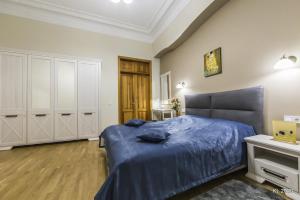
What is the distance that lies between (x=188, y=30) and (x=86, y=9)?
2765 millimetres

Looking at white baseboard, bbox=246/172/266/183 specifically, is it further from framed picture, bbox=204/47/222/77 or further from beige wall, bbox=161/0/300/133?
framed picture, bbox=204/47/222/77

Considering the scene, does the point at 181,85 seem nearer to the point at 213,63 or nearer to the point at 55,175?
the point at 213,63

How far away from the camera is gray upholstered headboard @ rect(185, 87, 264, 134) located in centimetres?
215

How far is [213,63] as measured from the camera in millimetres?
2996

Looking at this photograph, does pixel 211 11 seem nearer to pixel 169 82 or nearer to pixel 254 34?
pixel 254 34

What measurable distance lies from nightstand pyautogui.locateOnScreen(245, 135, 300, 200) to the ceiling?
Result: 10.8ft

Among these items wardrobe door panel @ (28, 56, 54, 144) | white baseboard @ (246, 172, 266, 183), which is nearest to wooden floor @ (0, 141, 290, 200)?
white baseboard @ (246, 172, 266, 183)

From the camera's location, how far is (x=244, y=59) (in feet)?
7.92

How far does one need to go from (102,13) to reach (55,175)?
4.01 metres


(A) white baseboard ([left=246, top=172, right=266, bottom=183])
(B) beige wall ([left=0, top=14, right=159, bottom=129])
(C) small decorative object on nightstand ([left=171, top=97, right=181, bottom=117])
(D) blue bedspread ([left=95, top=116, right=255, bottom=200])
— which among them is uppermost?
(B) beige wall ([left=0, top=14, right=159, bottom=129])

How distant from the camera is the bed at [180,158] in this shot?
45.6 inches

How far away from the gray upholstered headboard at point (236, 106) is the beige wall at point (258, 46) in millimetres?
113

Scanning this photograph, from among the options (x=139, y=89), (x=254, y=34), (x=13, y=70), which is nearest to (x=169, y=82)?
(x=139, y=89)

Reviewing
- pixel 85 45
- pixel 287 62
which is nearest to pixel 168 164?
pixel 287 62
